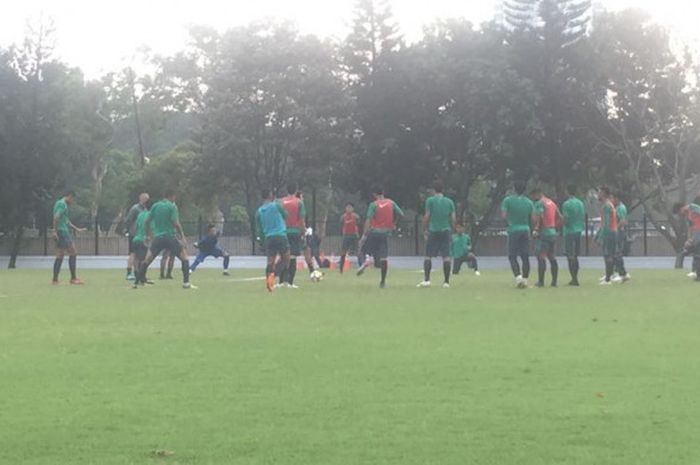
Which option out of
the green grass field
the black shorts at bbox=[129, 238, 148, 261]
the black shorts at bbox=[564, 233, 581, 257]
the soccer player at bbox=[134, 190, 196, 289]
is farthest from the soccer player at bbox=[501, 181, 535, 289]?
the black shorts at bbox=[129, 238, 148, 261]

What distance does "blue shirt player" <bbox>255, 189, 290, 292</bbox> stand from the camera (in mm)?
19938

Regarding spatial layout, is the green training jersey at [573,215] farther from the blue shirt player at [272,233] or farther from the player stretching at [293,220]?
the blue shirt player at [272,233]

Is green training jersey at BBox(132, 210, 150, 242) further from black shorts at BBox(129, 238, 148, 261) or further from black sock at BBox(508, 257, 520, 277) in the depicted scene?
black sock at BBox(508, 257, 520, 277)

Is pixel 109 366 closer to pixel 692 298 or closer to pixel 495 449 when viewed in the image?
pixel 495 449

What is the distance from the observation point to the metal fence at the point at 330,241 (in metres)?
51.4

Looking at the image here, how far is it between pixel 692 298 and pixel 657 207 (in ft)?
130

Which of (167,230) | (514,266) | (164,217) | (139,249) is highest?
(164,217)

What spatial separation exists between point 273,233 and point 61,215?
563 cm

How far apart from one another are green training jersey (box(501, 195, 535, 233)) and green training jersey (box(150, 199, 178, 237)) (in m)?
5.90

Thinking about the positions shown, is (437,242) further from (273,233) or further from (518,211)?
(273,233)

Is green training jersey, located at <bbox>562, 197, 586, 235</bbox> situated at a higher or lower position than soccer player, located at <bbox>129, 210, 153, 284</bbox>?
higher

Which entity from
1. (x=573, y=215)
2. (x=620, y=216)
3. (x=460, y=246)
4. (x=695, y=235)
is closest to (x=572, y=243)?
(x=573, y=215)

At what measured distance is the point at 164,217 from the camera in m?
21.3

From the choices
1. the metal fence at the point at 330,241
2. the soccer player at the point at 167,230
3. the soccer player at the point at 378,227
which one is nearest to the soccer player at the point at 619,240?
the soccer player at the point at 378,227
